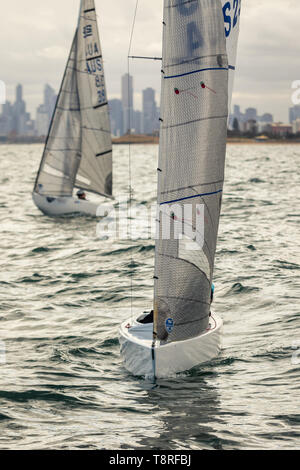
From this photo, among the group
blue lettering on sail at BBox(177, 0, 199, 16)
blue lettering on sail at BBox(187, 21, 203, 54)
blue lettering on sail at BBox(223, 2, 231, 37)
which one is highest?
blue lettering on sail at BBox(223, 2, 231, 37)

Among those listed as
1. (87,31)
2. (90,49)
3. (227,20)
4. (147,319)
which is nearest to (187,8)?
(227,20)

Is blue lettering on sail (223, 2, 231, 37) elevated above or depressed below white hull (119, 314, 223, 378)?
above

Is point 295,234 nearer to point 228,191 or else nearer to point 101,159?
point 101,159

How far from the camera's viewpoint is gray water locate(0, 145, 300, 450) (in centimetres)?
832

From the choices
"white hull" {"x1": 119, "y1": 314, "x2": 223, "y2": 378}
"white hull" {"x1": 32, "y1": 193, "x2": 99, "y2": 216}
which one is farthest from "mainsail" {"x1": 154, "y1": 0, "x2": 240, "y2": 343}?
"white hull" {"x1": 32, "y1": 193, "x2": 99, "y2": 216}

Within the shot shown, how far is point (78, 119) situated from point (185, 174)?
1764 centimetres

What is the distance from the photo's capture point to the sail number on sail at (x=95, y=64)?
26.8m

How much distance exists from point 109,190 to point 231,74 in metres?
15.4

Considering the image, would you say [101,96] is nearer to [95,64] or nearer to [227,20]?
[95,64]

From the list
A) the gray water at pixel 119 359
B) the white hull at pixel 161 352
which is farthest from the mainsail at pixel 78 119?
the white hull at pixel 161 352

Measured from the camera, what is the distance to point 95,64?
27016 mm

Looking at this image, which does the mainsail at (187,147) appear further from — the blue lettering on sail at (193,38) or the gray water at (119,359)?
the gray water at (119,359)

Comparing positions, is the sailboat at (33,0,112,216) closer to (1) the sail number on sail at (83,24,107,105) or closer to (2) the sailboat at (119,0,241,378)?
Answer: (1) the sail number on sail at (83,24,107,105)
